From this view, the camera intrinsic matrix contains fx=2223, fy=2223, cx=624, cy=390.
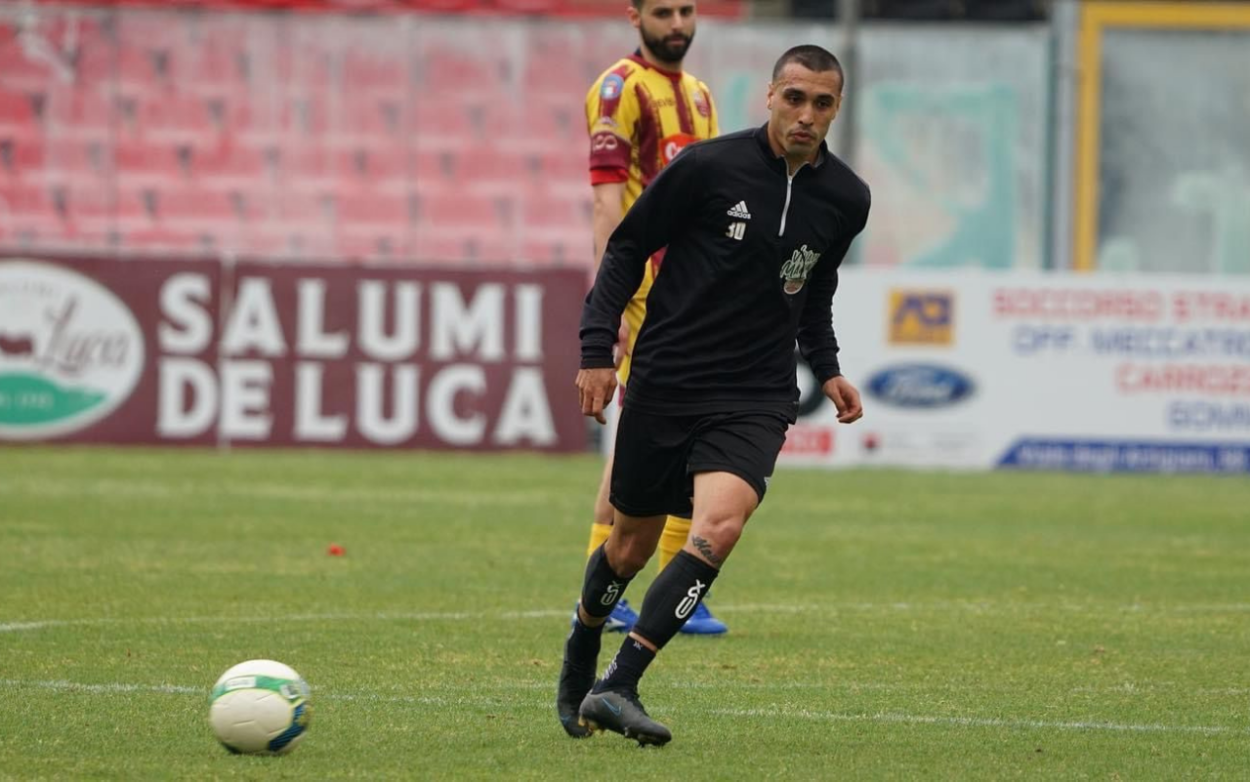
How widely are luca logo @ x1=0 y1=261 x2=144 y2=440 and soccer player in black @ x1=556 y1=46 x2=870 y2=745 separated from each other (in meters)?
13.5

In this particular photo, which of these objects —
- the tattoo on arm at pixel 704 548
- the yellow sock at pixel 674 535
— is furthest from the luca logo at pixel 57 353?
the tattoo on arm at pixel 704 548

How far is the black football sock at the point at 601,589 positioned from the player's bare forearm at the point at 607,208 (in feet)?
8.02

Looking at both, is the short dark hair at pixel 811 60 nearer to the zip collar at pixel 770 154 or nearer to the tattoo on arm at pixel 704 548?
the zip collar at pixel 770 154

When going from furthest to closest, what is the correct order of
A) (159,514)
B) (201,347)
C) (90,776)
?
(201,347) < (159,514) < (90,776)

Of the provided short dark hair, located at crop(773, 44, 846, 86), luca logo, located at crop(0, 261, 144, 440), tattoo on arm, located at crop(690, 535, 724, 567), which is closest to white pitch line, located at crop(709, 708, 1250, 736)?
tattoo on arm, located at crop(690, 535, 724, 567)

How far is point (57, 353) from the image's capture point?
774 inches

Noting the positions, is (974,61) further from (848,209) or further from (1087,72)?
(848,209)

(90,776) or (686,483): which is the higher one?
(686,483)

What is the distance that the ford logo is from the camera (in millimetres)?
20141

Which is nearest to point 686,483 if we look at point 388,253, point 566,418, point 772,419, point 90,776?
point 772,419

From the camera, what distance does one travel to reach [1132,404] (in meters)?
20.3

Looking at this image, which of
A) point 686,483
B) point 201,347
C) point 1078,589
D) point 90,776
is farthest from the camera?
point 201,347

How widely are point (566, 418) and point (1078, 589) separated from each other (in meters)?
9.27

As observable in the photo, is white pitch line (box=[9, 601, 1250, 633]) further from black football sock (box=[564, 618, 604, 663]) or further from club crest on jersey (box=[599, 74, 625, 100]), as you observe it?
black football sock (box=[564, 618, 604, 663])
